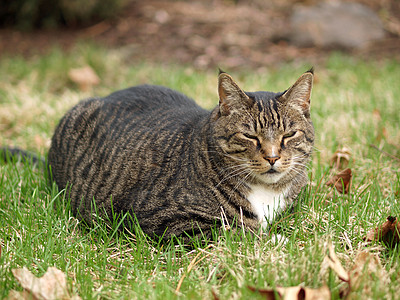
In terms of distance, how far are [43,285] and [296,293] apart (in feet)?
3.47

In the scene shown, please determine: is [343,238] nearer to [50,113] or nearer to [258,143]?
[258,143]

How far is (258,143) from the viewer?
2445 mm

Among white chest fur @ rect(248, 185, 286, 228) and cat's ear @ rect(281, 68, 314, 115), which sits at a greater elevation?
cat's ear @ rect(281, 68, 314, 115)

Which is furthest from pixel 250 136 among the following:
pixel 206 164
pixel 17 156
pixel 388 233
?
pixel 17 156

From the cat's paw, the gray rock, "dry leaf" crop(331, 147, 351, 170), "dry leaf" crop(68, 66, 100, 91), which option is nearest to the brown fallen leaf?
the cat's paw

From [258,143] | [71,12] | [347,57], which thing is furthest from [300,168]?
[71,12]

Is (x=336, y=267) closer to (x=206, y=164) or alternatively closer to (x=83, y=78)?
(x=206, y=164)

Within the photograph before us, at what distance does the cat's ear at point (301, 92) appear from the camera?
251cm

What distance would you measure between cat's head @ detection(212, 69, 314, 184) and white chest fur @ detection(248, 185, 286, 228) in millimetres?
74

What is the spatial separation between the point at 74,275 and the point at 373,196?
1846mm

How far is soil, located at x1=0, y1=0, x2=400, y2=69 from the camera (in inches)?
267

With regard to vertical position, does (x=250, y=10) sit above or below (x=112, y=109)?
above

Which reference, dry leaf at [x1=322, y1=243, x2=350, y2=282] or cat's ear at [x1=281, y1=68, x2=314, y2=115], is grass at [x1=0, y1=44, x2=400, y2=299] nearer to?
dry leaf at [x1=322, y1=243, x2=350, y2=282]

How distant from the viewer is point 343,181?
3.03m
